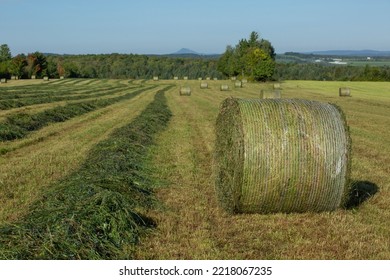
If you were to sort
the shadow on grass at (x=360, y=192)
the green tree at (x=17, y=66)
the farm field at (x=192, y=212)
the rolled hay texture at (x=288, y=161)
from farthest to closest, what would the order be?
the green tree at (x=17, y=66), the shadow on grass at (x=360, y=192), the rolled hay texture at (x=288, y=161), the farm field at (x=192, y=212)

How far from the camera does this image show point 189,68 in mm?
133375

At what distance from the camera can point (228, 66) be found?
11394 centimetres

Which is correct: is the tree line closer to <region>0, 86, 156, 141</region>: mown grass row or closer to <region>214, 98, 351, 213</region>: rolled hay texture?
<region>0, 86, 156, 141</region>: mown grass row

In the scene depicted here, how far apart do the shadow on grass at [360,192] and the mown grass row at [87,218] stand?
164 inches

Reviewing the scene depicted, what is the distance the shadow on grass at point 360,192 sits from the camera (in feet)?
33.0

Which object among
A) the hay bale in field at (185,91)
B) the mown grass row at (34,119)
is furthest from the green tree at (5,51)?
the mown grass row at (34,119)

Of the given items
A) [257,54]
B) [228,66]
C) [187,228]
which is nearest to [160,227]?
[187,228]

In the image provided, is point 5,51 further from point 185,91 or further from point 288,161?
point 288,161

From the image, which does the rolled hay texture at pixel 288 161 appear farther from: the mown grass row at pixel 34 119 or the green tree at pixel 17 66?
the green tree at pixel 17 66

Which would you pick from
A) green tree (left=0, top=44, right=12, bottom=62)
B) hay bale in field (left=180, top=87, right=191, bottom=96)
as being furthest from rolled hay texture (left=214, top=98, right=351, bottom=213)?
green tree (left=0, top=44, right=12, bottom=62)

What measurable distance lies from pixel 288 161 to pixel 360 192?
313 centimetres

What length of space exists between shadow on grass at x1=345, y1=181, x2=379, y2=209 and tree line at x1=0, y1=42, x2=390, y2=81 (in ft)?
259

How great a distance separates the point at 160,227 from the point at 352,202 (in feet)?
14.0
